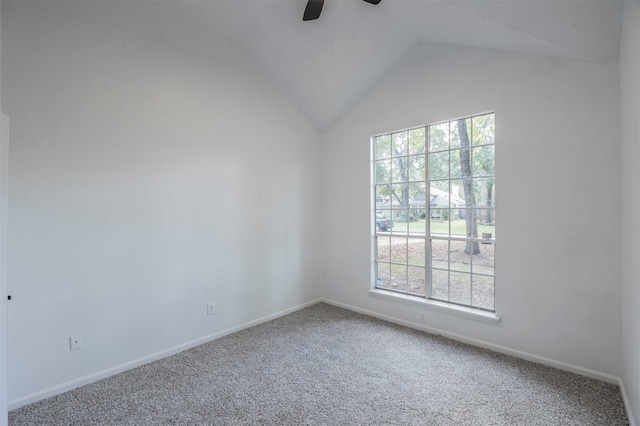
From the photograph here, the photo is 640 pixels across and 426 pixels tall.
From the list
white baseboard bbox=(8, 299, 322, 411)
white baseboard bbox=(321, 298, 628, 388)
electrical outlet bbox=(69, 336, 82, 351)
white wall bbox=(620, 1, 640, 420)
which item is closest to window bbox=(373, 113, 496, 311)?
white baseboard bbox=(321, 298, 628, 388)

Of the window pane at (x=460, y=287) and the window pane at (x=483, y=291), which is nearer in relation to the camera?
the window pane at (x=483, y=291)

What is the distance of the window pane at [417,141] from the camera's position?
3.44 m

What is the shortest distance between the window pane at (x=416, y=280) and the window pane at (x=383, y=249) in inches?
13.1

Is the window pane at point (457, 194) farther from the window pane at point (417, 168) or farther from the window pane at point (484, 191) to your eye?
the window pane at point (417, 168)

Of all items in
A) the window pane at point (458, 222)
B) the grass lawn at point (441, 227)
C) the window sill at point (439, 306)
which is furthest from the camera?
the window pane at point (458, 222)

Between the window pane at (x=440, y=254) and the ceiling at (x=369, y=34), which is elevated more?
the ceiling at (x=369, y=34)

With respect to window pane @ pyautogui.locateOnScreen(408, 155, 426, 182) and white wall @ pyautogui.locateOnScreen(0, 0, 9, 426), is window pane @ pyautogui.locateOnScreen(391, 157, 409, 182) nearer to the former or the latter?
→ window pane @ pyautogui.locateOnScreen(408, 155, 426, 182)

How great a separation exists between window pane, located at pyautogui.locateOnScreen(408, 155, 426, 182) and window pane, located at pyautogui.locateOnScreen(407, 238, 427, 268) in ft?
2.29

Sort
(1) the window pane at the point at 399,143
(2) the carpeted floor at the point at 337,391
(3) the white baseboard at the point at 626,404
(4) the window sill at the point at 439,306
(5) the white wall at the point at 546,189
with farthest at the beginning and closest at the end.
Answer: (1) the window pane at the point at 399,143 → (4) the window sill at the point at 439,306 → (5) the white wall at the point at 546,189 → (2) the carpeted floor at the point at 337,391 → (3) the white baseboard at the point at 626,404

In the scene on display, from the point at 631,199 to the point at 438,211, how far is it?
1.58 meters

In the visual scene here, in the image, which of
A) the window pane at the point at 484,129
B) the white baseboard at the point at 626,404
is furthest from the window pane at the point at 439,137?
the white baseboard at the point at 626,404

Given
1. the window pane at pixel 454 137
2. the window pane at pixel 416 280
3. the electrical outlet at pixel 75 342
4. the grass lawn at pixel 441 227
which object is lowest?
the electrical outlet at pixel 75 342

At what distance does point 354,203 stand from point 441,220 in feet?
3.67

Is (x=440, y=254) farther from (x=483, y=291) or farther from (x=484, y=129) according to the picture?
(x=484, y=129)
